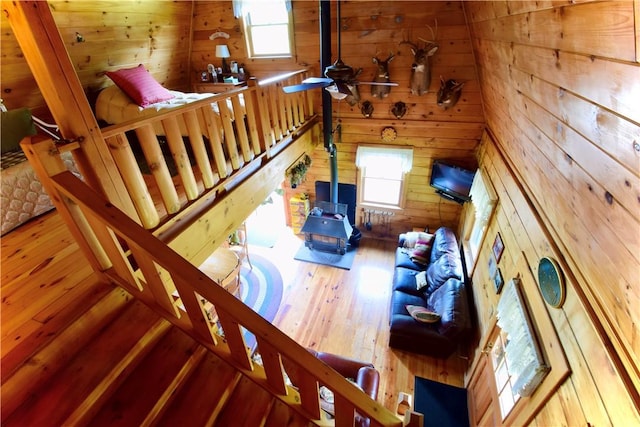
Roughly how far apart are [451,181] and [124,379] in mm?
4637

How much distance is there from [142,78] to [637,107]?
4.44 m

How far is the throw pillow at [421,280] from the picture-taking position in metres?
4.22

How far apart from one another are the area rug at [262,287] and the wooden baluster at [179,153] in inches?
108

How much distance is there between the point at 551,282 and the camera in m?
1.86

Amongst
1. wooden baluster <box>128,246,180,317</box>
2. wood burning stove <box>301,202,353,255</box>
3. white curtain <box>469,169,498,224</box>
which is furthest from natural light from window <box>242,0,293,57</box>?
wooden baluster <box>128,246,180,317</box>

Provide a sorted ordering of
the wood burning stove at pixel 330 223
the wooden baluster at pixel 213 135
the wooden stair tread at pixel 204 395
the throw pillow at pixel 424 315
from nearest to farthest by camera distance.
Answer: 1. the wooden stair tread at pixel 204 395
2. the wooden baluster at pixel 213 135
3. the throw pillow at pixel 424 315
4. the wood burning stove at pixel 330 223

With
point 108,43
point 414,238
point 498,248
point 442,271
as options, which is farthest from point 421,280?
point 108,43

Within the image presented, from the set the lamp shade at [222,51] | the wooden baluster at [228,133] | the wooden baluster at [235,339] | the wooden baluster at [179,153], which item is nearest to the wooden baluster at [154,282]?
the wooden baluster at [235,339]

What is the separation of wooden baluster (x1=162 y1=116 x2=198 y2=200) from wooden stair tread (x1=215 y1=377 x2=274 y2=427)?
1340mm

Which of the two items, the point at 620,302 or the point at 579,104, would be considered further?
the point at 579,104

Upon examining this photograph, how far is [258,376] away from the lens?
5.37 ft

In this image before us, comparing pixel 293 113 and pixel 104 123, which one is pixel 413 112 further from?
pixel 104 123

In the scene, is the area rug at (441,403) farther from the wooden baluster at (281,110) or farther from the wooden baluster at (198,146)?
the wooden baluster at (281,110)

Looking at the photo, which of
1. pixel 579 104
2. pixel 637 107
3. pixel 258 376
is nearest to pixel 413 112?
pixel 579 104
